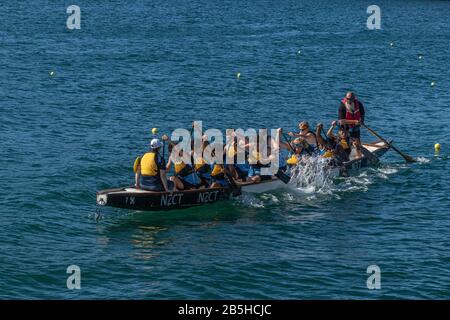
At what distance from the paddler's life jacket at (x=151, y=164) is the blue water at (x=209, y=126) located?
4.82 feet

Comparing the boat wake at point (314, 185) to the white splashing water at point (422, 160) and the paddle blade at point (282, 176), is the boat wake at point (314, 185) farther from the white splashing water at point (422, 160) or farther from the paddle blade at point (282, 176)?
the white splashing water at point (422, 160)

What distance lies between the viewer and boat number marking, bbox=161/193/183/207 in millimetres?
25966

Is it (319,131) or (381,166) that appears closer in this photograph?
(319,131)

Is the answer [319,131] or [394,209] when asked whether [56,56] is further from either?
[394,209]

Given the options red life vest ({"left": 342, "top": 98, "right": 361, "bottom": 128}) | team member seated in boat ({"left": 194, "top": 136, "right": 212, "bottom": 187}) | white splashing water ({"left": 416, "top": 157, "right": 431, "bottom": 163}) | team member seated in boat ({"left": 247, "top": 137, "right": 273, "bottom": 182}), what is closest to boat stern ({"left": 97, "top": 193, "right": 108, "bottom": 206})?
team member seated in boat ({"left": 194, "top": 136, "right": 212, "bottom": 187})

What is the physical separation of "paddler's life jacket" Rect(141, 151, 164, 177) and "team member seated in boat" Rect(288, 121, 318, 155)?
671 cm

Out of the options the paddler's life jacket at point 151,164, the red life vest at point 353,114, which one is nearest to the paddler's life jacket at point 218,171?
the paddler's life jacket at point 151,164

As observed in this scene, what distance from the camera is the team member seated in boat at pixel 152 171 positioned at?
83.8 feet

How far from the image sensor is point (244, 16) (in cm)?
7681

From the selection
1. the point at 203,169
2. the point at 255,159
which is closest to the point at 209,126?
the point at 255,159

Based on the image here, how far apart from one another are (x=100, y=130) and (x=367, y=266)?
57.7 ft

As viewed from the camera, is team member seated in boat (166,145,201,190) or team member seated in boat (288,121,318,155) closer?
team member seated in boat (166,145,201,190)

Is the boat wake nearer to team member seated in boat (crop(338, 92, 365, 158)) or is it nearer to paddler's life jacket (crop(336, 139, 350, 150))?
paddler's life jacket (crop(336, 139, 350, 150))

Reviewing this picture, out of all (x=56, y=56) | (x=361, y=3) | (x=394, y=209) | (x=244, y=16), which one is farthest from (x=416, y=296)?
(x=361, y=3)
